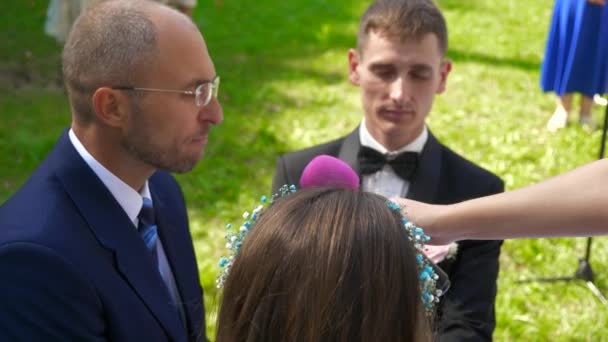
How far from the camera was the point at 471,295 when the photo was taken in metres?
2.33

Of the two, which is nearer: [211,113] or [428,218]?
[428,218]

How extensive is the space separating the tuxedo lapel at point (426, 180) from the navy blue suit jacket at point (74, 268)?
0.97m

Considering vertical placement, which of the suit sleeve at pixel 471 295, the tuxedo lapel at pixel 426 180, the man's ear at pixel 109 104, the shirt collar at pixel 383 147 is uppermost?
the man's ear at pixel 109 104

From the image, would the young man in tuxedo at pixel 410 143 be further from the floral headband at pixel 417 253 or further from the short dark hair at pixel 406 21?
the floral headband at pixel 417 253

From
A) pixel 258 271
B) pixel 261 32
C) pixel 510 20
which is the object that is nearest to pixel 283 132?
pixel 261 32

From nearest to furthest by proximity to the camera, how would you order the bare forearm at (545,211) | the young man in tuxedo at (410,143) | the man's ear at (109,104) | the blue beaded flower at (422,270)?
the blue beaded flower at (422,270), the bare forearm at (545,211), the man's ear at (109,104), the young man in tuxedo at (410,143)

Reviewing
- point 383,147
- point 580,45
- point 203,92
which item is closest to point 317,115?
point 580,45

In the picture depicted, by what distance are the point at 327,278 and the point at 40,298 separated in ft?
2.73

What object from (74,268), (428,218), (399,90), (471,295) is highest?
(399,90)

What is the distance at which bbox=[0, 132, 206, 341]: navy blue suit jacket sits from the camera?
1.69 metres

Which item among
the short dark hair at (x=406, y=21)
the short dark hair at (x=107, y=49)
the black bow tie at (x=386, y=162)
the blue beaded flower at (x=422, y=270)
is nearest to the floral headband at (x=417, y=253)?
the blue beaded flower at (x=422, y=270)

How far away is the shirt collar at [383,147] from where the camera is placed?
8.46 feet

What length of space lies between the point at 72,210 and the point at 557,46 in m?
5.68

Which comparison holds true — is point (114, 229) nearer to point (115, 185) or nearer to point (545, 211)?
point (115, 185)
